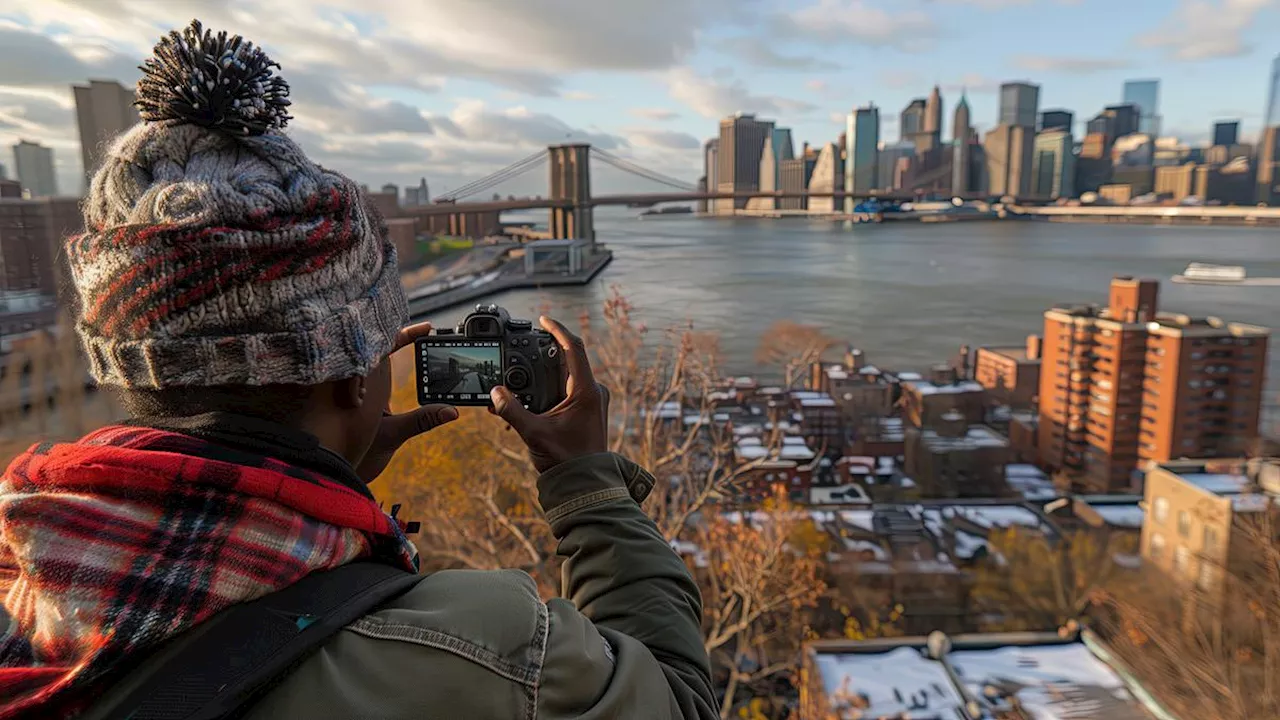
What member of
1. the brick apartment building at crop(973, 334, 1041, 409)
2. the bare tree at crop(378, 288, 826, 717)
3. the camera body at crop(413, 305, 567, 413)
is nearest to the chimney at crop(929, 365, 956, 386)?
the brick apartment building at crop(973, 334, 1041, 409)

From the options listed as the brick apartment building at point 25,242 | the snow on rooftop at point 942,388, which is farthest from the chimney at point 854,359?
the brick apartment building at point 25,242

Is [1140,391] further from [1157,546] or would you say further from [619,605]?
[619,605]

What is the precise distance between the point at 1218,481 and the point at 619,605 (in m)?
8.68

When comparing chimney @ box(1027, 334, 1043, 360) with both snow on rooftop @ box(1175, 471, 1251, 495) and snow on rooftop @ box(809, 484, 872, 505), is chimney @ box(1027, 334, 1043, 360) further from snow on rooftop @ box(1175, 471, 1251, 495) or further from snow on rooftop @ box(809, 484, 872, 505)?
snow on rooftop @ box(809, 484, 872, 505)

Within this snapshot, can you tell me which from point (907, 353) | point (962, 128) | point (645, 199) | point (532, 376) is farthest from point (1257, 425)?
point (962, 128)

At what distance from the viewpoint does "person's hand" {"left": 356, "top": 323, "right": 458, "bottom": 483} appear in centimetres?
58

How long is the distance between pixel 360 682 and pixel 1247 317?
19027mm

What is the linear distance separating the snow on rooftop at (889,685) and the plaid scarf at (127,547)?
4776 millimetres

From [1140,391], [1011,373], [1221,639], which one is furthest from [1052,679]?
[1011,373]

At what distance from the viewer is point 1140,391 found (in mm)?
10266

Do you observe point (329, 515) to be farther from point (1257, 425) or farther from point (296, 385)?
point (1257, 425)

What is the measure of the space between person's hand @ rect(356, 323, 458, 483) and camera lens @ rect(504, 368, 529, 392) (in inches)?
2.1

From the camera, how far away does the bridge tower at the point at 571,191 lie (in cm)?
646

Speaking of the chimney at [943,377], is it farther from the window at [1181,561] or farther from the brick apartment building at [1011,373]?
the window at [1181,561]
